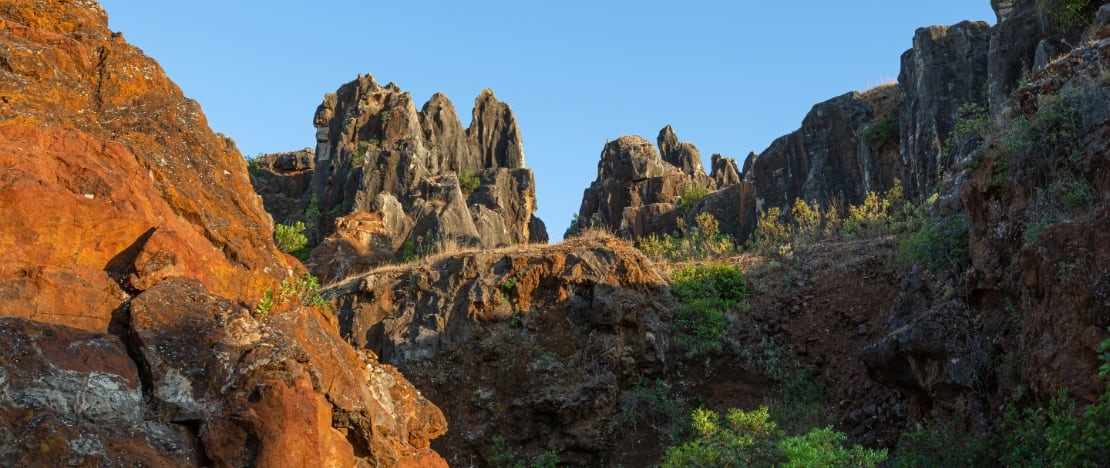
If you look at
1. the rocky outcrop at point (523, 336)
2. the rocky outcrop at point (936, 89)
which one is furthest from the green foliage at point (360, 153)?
the rocky outcrop at point (936, 89)

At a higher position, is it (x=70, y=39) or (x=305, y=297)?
(x=70, y=39)

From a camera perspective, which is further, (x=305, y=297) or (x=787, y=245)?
(x=787, y=245)

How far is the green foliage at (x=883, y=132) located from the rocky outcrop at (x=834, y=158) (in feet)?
0.15

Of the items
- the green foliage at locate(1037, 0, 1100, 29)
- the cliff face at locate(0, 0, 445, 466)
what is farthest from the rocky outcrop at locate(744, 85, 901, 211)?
the cliff face at locate(0, 0, 445, 466)

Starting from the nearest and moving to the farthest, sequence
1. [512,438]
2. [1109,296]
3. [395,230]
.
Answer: [1109,296]
[512,438]
[395,230]

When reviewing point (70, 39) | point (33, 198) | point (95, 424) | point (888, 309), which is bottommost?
point (888, 309)

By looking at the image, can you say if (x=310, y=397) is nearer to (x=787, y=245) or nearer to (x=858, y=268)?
(x=858, y=268)

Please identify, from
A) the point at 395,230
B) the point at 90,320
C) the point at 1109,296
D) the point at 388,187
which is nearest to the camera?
the point at 90,320

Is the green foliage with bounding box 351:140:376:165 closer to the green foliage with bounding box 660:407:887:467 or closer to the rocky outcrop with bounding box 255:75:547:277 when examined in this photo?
the rocky outcrop with bounding box 255:75:547:277

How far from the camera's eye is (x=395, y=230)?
2888cm

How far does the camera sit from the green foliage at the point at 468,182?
134 feet

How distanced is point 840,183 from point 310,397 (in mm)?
26290

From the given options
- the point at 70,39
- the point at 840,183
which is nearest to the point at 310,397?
the point at 70,39

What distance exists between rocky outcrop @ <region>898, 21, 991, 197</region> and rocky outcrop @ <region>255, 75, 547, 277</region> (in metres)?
14.1
